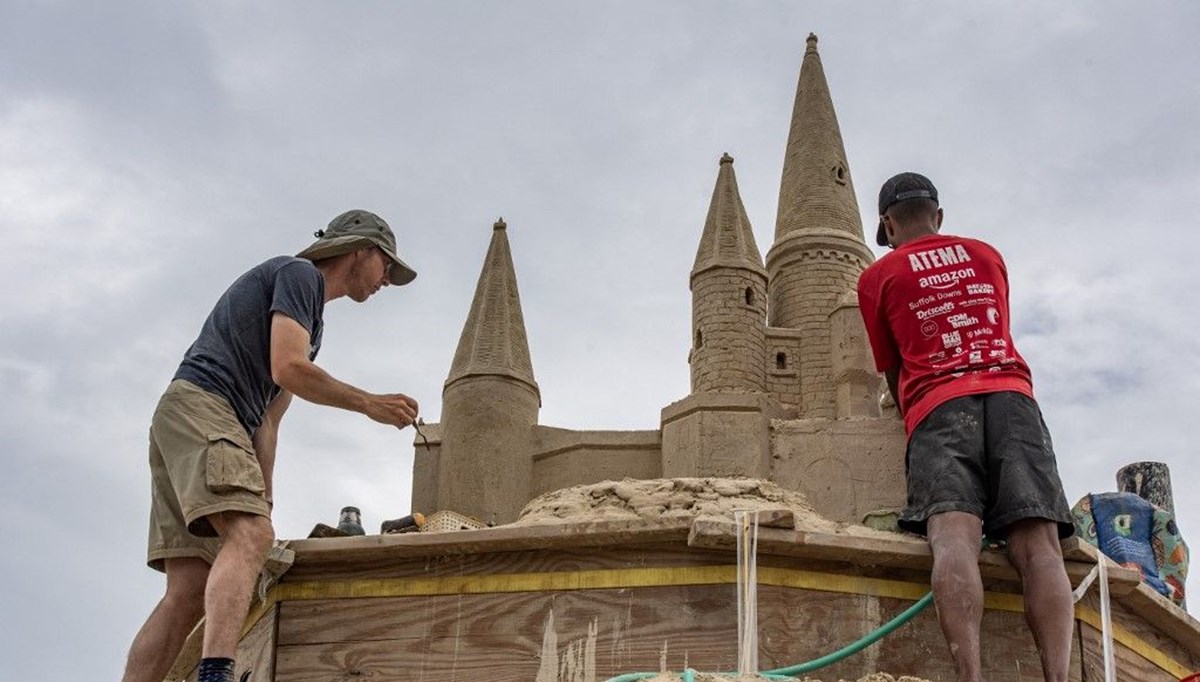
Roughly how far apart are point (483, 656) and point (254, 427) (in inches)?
38.9

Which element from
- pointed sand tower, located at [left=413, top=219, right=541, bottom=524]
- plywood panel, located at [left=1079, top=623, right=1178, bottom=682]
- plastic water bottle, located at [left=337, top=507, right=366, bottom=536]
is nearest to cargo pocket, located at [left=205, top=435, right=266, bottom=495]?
plywood panel, located at [left=1079, top=623, right=1178, bottom=682]

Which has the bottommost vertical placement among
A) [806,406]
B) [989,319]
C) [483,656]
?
[483,656]

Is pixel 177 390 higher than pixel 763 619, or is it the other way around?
pixel 177 390

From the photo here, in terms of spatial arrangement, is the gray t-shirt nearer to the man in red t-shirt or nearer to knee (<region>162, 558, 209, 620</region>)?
knee (<region>162, 558, 209, 620</region>)

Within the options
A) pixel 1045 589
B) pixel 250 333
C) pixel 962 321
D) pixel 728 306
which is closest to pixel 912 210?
pixel 962 321

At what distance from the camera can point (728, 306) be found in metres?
26.4

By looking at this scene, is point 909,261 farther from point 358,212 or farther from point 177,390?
point 177,390

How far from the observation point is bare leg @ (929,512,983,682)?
3.79m

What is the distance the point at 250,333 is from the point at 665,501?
5.80 feet

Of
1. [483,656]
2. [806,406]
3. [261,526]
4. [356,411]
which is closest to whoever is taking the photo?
[261,526]

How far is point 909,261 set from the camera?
4441 mm

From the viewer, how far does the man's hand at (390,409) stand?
4.16 meters

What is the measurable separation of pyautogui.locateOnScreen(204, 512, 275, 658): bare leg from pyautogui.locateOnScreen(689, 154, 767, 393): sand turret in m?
21.9

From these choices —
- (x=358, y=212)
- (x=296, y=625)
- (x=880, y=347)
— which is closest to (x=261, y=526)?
(x=296, y=625)
